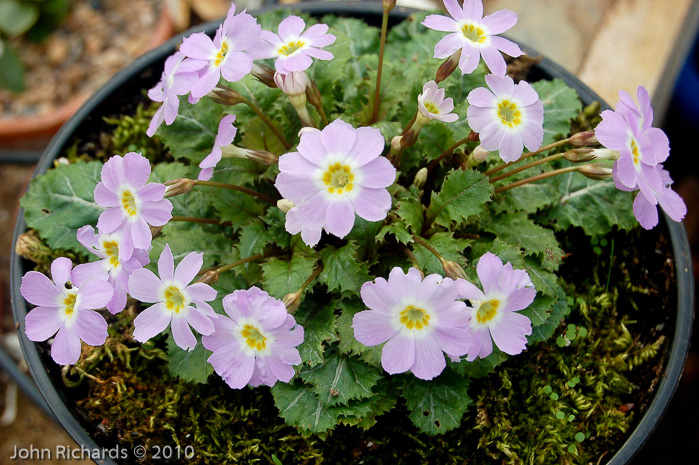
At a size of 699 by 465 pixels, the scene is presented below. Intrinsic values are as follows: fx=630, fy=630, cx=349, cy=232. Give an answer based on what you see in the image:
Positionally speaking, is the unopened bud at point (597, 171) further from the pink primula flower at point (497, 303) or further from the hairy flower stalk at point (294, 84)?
the hairy flower stalk at point (294, 84)

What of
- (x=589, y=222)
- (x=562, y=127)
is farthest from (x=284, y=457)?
(x=562, y=127)

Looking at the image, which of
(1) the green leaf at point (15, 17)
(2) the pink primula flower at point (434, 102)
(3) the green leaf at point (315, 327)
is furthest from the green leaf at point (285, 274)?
(1) the green leaf at point (15, 17)

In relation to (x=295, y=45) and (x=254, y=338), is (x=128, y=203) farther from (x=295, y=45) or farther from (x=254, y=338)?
(x=295, y=45)

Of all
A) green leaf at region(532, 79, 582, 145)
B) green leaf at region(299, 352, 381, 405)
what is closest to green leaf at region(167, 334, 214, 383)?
green leaf at region(299, 352, 381, 405)

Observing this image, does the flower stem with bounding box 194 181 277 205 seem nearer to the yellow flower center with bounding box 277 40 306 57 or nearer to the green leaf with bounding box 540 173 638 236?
the yellow flower center with bounding box 277 40 306 57

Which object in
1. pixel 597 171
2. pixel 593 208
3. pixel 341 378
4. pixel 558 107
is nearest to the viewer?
pixel 597 171

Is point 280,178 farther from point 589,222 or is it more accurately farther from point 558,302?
point 589,222

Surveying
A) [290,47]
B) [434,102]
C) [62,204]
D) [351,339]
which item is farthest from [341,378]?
[62,204]
